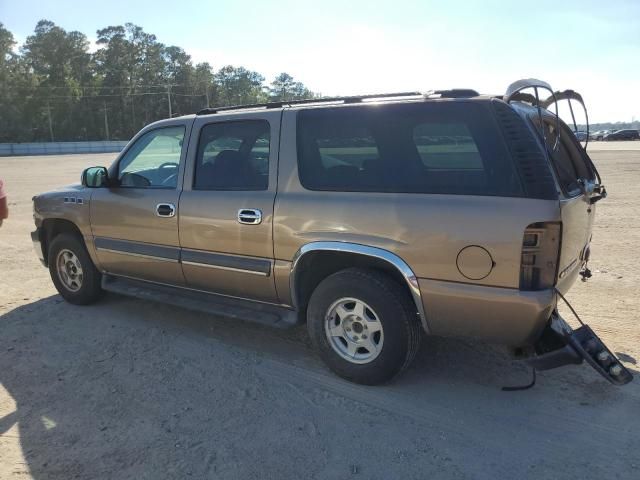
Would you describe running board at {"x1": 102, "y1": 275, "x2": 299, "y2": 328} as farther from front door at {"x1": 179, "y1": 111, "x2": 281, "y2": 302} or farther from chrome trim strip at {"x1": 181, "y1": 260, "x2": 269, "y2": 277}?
chrome trim strip at {"x1": 181, "y1": 260, "x2": 269, "y2": 277}

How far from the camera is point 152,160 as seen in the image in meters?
4.70

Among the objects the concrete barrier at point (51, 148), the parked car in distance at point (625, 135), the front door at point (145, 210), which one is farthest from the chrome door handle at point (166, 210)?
the parked car in distance at point (625, 135)

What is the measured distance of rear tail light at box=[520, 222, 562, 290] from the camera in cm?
285

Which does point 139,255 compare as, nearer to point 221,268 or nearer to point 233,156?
point 221,268

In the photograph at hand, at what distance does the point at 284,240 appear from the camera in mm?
3680

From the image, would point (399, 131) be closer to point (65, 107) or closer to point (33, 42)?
point (65, 107)

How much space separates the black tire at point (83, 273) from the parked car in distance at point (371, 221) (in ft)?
2.00

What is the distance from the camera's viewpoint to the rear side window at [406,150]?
302 centimetres

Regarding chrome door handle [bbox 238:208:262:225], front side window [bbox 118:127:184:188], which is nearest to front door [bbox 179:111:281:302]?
chrome door handle [bbox 238:208:262:225]

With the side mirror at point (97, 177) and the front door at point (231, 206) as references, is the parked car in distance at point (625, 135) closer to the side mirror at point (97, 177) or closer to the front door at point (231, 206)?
the front door at point (231, 206)

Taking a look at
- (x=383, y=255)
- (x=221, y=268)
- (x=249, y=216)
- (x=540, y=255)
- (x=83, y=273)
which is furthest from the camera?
(x=83, y=273)

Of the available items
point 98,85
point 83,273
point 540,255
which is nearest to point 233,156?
point 83,273

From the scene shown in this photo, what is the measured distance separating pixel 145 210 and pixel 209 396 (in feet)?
6.03

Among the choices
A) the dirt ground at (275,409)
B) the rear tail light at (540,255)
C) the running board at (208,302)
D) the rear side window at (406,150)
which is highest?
the rear side window at (406,150)
